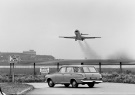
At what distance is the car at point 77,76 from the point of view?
2566cm

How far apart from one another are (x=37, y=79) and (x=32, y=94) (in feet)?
62.6

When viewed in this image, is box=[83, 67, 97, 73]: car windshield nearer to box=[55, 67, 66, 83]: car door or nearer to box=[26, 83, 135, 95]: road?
box=[26, 83, 135, 95]: road

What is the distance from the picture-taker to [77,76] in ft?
84.8

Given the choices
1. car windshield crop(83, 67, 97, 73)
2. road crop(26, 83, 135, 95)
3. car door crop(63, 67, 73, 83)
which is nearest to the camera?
road crop(26, 83, 135, 95)

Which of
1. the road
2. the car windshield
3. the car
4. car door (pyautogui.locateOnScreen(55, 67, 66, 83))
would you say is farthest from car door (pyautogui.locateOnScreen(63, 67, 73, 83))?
the road

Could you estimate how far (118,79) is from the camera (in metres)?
36.3

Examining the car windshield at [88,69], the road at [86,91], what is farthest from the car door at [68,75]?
the road at [86,91]

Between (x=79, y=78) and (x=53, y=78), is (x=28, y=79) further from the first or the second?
(x=79, y=78)

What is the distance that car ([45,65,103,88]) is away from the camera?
25.7m

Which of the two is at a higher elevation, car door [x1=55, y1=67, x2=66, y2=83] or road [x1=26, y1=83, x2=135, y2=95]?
car door [x1=55, y1=67, x2=66, y2=83]

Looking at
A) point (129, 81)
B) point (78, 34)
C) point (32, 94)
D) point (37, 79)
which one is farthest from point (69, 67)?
point (78, 34)

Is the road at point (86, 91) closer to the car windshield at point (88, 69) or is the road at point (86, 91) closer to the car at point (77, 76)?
the car at point (77, 76)

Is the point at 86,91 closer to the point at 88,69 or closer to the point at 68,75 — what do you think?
the point at 88,69

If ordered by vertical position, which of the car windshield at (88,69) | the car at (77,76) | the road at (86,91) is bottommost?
the road at (86,91)
